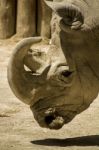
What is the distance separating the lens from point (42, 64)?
21.5 feet

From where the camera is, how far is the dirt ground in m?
6.62

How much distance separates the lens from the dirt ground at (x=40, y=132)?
662 centimetres

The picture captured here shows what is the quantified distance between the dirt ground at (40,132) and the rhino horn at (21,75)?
51cm

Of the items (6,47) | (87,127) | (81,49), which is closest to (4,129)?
(87,127)

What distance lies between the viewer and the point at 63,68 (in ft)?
21.4

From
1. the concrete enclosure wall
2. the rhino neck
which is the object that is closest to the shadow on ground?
the rhino neck

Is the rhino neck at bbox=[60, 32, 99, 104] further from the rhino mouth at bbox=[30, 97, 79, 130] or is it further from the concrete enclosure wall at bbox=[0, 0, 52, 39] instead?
the concrete enclosure wall at bbox=[0, 0, 52, 39]

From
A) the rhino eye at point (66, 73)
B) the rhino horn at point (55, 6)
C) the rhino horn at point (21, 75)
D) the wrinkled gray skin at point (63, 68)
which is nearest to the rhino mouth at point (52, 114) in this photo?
the wrinkled gray skin at point (63, 68)

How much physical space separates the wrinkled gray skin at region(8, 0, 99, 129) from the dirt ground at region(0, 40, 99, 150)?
0.88 feet

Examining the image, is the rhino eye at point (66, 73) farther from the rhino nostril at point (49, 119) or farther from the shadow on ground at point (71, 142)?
the shadow on ground at point (71, 142)

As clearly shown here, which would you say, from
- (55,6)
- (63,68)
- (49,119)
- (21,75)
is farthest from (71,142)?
(55,6)

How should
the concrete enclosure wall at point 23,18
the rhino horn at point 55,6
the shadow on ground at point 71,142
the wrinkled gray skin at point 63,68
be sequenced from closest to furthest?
the rhino horn at point 55,6, the wrinkled gray skin at point 63,68, the shadow on ground at point 71,142, the concrete enclosure wall at point 23,18

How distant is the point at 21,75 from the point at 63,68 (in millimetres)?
418

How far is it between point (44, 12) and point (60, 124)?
10125 millimetres
